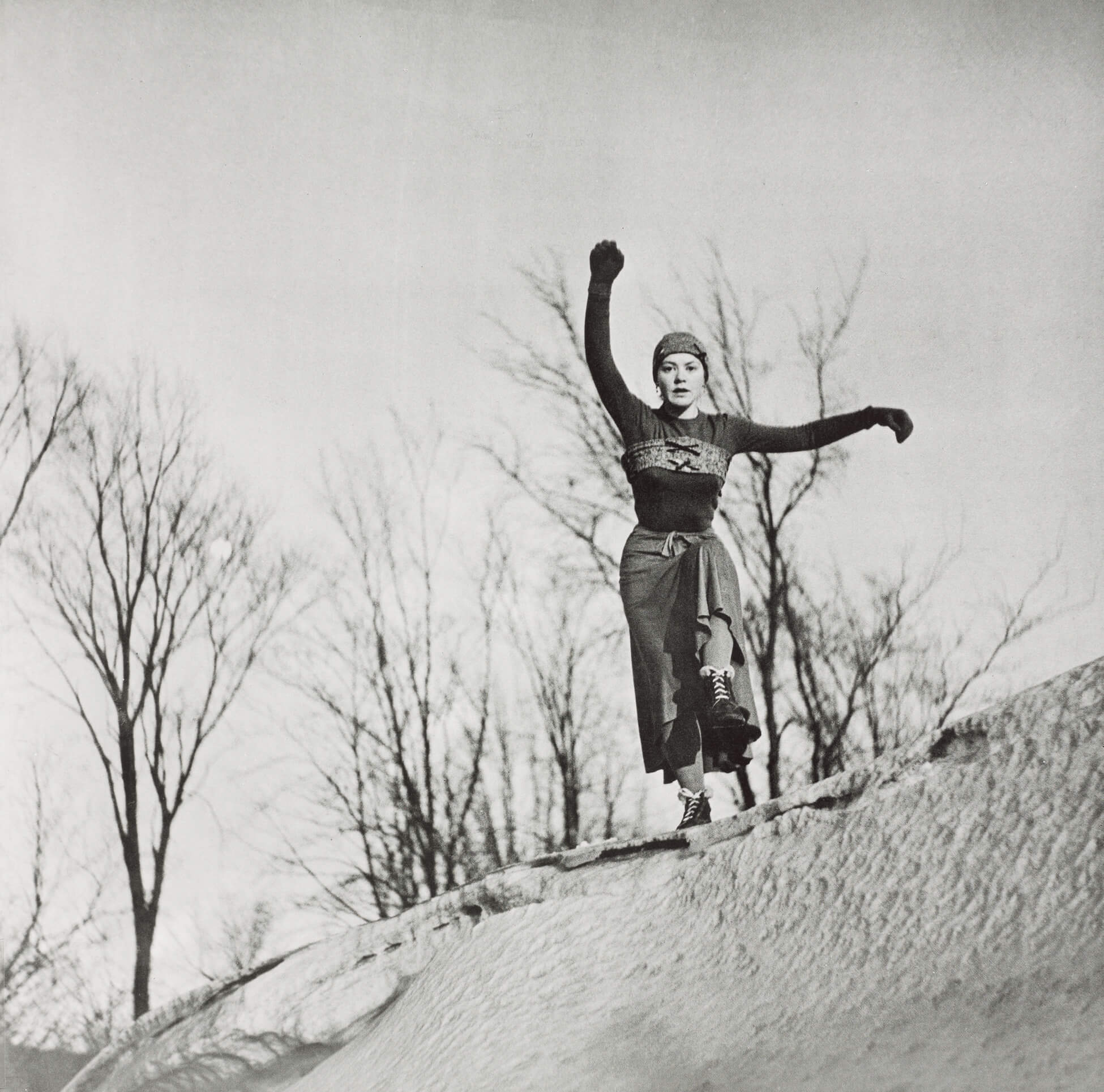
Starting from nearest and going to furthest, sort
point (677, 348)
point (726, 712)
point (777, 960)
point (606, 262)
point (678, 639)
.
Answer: point (777, 960), point (726, 712), point (678, 639), point (606, 262), point (677, 348)

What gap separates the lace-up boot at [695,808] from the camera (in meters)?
3.44

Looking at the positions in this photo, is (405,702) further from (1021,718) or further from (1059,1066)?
(1059,1066)

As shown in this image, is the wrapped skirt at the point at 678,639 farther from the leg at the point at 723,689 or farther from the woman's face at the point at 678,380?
the woman's face at the point at 678,380

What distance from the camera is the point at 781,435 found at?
392 centimetres

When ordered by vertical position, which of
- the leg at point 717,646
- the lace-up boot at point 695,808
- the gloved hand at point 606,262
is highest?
the gloved hand at point 606,262

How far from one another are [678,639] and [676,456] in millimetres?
548

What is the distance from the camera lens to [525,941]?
3.05 metres

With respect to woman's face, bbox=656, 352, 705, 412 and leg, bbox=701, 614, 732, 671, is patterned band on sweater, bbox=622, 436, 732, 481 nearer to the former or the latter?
woman's face, bbox=656, 352, 705, 412

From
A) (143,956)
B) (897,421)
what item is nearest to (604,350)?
(897,421)

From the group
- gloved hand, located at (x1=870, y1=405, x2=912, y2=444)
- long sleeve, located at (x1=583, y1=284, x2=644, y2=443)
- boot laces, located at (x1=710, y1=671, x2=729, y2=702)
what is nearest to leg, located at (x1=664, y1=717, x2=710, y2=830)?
boot laces, located at (x1=710, y1=671, x2=729, y2=702)

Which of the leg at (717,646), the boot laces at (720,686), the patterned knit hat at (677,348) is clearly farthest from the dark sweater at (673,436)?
the boot laces at (720,686)

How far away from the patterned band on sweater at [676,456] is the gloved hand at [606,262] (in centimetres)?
49

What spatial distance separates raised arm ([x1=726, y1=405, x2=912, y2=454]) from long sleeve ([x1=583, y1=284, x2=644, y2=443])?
1.01 ft

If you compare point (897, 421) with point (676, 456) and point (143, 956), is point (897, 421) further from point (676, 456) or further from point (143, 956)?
point (143, 956)
